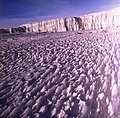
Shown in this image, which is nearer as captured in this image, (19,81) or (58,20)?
(19,81)

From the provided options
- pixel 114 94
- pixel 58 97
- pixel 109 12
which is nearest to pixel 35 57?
pixel 58 97

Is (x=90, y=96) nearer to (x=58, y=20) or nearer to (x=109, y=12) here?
(x=109, y=12)

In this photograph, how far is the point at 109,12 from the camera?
20.2 meters

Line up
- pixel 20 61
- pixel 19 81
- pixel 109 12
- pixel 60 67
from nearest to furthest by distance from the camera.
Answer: pixel 19 81, pixel 60 67, pixel 20 61, pixel 109 12

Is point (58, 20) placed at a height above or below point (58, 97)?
above

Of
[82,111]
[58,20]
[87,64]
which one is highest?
[58,20]

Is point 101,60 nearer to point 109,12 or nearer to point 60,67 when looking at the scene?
point 60,67

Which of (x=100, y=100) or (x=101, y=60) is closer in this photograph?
(x=100, y=100)

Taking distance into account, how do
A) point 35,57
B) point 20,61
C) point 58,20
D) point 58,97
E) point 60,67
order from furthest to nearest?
1. point 58,20
2. point 35,57
3. point 20,61
4. point 60,67
5. point 58,97

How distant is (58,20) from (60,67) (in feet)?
65.5

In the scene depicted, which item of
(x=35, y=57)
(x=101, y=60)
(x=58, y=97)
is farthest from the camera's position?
(x=35, y=57)

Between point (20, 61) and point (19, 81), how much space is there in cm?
103

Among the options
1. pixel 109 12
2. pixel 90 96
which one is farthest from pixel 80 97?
pixel 109 12

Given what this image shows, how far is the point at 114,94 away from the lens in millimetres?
2195
